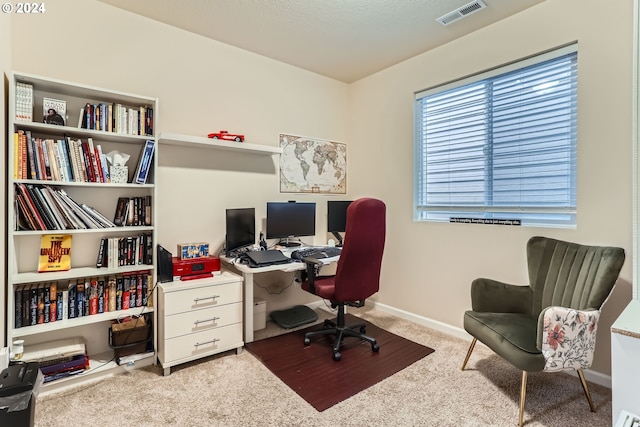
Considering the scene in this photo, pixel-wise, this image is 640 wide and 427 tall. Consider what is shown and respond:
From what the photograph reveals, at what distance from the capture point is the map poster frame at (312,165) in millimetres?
3297

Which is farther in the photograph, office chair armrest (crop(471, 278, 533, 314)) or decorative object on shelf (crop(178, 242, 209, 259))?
decorative object on shelf (crop(178, 242, 209, 259))

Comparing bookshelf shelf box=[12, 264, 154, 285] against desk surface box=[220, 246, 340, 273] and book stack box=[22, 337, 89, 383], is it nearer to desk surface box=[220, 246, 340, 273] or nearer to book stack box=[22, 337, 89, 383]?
book stack box=[22, 337, 89, 383]

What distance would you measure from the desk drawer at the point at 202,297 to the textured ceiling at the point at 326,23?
6.74ft

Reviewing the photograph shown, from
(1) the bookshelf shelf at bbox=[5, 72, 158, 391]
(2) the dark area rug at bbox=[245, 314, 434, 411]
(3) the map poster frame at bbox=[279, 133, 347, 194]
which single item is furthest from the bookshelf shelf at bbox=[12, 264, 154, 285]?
(3) the map poster frame at bbox=[279, 133, 347, 194]

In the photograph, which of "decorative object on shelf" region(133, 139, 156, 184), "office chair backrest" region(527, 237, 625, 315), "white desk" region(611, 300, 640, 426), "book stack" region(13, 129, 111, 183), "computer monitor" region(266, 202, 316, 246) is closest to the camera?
"white desk" region(611, 300, 640, 426)

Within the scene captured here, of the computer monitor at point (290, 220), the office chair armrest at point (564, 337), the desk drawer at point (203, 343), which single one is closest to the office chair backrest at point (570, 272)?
the office chair armrest at point (564, 337)

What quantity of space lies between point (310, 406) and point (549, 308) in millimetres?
1419

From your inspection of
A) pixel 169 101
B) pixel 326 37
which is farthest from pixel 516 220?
pixel 169 101

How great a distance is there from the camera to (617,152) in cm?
198

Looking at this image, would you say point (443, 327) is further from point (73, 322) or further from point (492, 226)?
point (73, 322)

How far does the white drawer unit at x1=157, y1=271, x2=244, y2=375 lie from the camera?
2.16 m

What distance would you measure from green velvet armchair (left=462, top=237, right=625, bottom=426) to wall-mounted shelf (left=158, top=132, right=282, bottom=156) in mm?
2066

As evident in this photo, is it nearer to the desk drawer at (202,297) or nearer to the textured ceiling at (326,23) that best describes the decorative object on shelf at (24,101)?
the textured ceiling at (326,23)

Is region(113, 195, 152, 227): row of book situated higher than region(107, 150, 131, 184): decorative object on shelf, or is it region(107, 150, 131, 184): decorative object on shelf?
region(107, 150, 131, 184): decorative object on shelf
